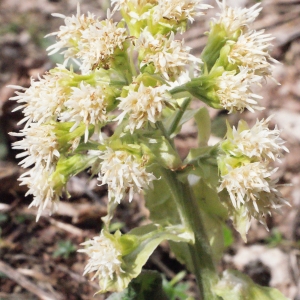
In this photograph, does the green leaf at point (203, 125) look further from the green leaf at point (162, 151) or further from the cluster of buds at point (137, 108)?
the green leaf at point (162, 151)

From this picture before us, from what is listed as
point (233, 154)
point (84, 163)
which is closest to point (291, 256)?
point (233, 154)

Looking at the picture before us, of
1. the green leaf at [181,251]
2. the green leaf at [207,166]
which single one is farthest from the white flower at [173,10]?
the green leaf at [181,251]

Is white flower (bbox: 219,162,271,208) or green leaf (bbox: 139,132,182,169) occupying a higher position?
green leaf (bbox: 139,132,182,169)

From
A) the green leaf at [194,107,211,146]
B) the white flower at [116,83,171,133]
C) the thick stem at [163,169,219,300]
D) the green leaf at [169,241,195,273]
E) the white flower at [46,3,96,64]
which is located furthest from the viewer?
the green leaf at [169,241,195,273]

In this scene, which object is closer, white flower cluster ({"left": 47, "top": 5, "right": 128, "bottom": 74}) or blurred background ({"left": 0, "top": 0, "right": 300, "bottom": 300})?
white flower cluster ({"left": 47, "top": 5, "right": 128, "bottom": 74})

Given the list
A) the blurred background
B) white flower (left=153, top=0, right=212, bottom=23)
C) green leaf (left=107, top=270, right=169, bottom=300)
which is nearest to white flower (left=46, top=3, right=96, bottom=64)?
white flower (left=153, top=0, right=212, bottom=23)

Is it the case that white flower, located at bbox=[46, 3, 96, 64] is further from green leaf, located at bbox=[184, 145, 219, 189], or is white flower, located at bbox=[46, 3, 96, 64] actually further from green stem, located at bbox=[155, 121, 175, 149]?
green leaf, located at bbox=[184, 145, 219, 189]

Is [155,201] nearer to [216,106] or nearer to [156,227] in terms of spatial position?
[156,227]
